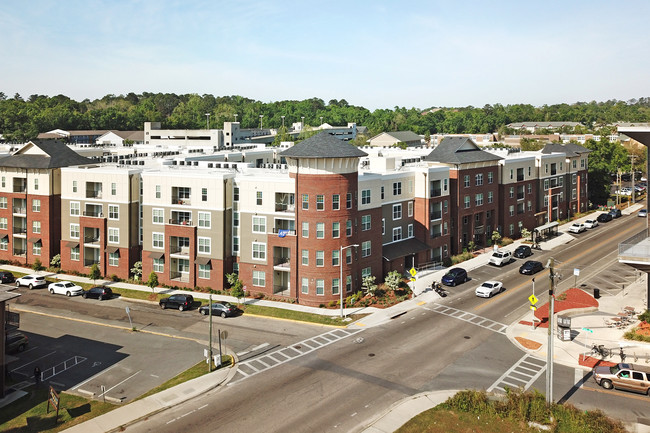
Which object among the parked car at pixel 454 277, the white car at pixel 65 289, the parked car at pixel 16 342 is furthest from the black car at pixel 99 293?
the parked car at pixel 454 277

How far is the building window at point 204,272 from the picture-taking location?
63562 mm

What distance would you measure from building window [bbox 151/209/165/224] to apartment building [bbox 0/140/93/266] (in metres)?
16.9

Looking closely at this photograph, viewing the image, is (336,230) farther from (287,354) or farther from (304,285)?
(287,354)

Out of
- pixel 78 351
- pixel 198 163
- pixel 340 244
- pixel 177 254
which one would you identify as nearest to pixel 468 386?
pixel 340 244

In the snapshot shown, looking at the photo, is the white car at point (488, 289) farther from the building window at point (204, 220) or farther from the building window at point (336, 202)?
the building window at point (204, 220)

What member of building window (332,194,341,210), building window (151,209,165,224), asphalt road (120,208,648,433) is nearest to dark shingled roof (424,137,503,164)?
building window (332,194,341,210)

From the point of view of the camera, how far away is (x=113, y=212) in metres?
68.6

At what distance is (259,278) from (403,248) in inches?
711

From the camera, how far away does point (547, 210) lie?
10025 centimetres

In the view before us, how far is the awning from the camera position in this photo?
215ft

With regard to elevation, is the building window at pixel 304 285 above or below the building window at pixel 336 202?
below

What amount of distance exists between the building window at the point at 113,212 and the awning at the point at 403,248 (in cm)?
3236

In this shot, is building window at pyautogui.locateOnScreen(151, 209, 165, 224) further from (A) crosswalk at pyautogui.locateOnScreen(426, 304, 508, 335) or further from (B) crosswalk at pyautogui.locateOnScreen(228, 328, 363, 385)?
(A) crosswalk at pyautogui.locateOnScreen(426, 304, 508, 335)

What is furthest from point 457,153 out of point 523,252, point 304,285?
point 304,285
